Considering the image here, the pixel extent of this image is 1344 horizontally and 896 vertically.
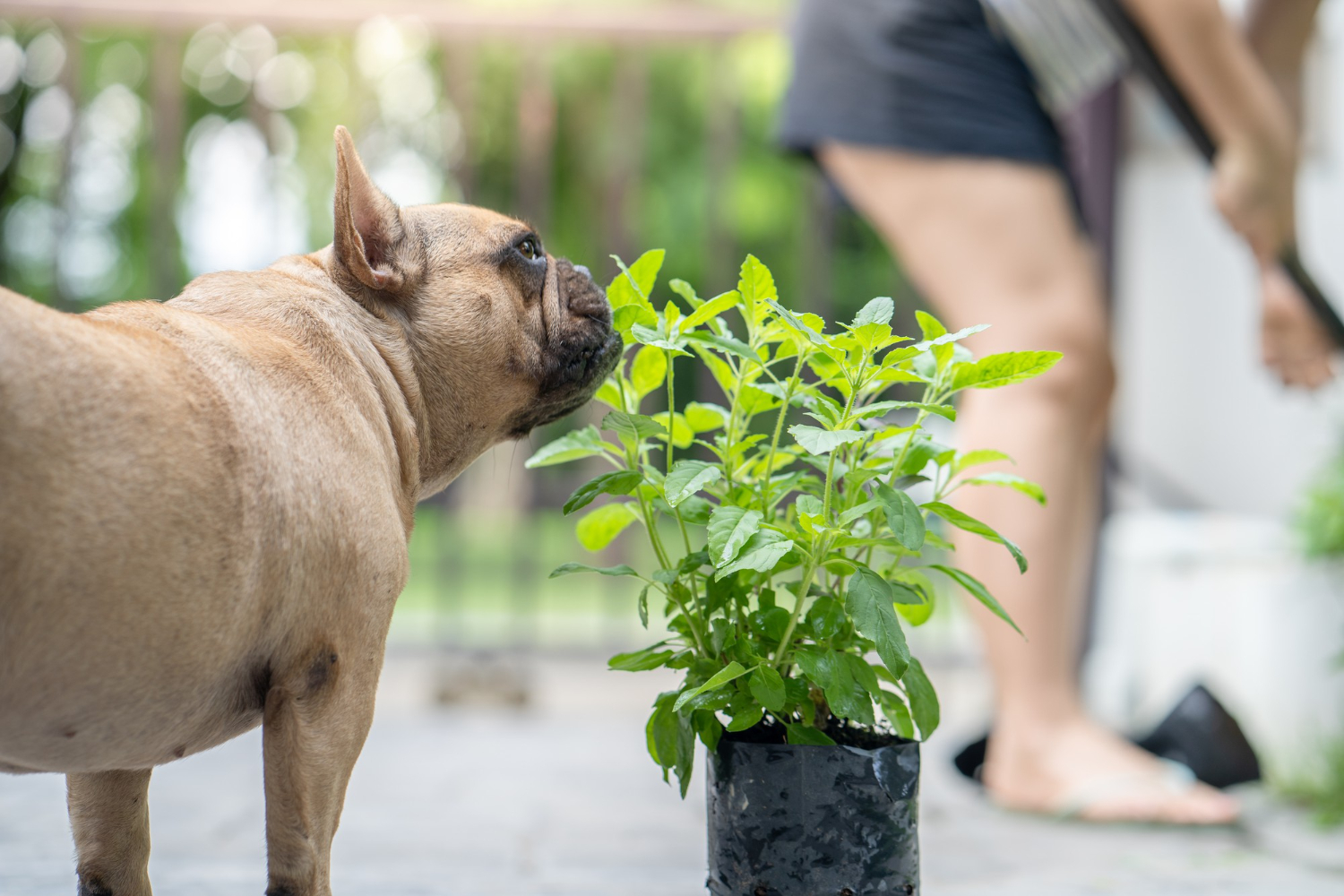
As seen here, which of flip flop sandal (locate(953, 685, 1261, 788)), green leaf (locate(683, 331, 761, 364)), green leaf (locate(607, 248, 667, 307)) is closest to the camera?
green leaf (locate(683, 331, 761, 364))

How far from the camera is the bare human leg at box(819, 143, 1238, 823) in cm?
210

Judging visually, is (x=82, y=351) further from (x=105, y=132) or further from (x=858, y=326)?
(x=105, y=132)

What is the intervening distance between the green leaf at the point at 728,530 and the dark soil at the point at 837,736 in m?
0.22

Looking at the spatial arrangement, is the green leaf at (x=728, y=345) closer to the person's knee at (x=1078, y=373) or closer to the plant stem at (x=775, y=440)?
the plant stem at (x=775, y=440)

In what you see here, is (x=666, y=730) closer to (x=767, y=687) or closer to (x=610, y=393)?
(x=767, y=687)

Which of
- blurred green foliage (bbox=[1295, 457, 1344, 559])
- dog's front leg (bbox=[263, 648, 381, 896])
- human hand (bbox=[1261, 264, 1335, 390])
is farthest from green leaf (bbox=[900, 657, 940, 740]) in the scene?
human hand (bbox=[1261, 264, 1335, 390])

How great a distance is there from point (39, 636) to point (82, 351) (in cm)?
22

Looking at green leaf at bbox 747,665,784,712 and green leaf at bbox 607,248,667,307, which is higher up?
green leaf at bbox 607,248,667,307

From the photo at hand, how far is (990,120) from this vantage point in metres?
2.15

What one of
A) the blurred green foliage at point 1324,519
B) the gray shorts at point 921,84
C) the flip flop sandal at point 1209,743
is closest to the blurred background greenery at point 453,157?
the gray shorts at point 921,84

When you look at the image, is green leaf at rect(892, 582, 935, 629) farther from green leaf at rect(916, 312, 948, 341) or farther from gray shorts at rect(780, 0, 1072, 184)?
gray shorts at rect(780, 0, 1072, 184)

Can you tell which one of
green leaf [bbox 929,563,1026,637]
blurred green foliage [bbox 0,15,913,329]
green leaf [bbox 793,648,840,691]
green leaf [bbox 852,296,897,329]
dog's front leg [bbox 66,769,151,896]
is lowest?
blurred green foliage [bbox 0,15,913,329]

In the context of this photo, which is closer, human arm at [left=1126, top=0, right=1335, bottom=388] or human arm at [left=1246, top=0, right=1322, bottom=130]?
human arm at [left=1126, top=0, right=1335, bottom=388]

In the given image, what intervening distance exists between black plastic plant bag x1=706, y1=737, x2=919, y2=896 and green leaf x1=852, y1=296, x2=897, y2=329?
401 mm
